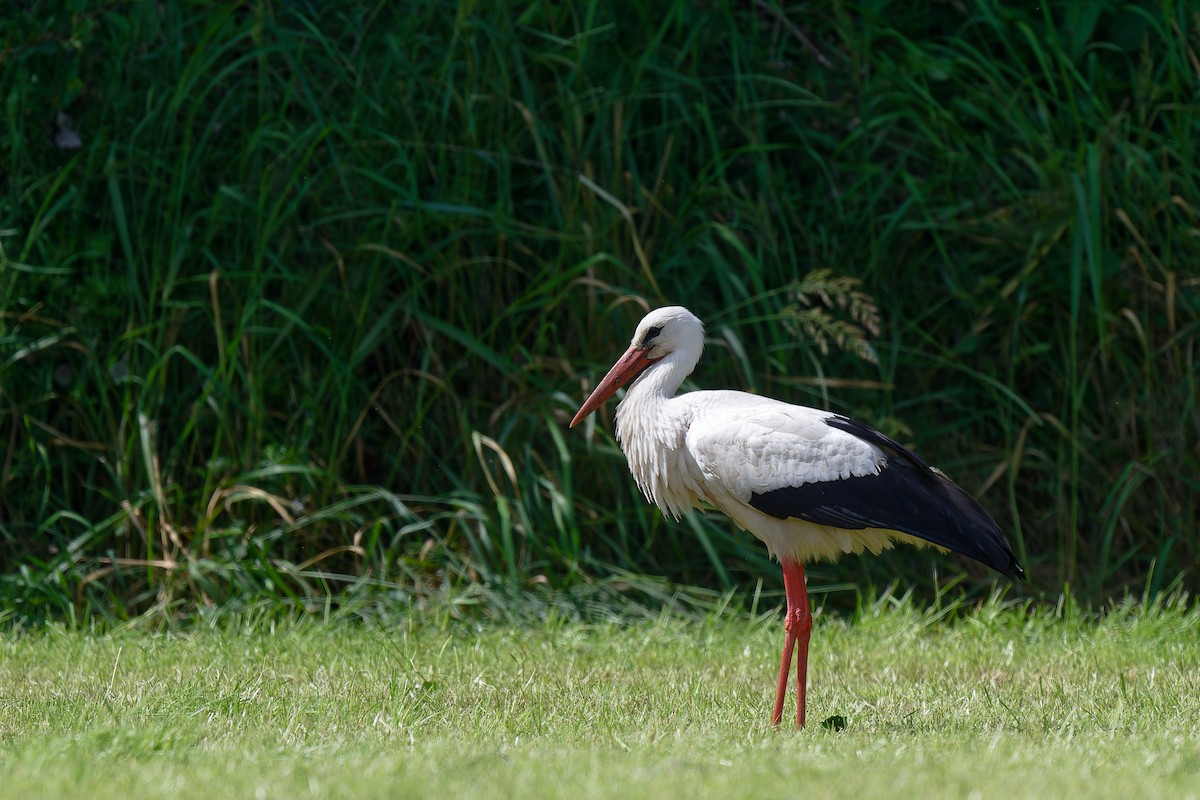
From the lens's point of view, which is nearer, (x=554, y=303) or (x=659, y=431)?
(x=659, y=431)

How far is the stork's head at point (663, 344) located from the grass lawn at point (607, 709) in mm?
913

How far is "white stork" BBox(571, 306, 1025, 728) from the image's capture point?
4035mm

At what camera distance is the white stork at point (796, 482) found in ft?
13.2

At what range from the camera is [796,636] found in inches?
163

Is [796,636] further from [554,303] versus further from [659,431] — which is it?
[554,303]

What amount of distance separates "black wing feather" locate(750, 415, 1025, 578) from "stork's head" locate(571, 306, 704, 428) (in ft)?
1.83

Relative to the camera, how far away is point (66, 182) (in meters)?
6.28

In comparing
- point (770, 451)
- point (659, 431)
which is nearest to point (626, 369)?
point (659, 431)

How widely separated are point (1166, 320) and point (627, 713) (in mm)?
3444

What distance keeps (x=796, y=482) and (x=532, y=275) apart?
8.11 feet

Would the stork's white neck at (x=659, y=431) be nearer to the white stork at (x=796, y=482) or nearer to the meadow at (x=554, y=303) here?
the white stork at (x=796, y=482)

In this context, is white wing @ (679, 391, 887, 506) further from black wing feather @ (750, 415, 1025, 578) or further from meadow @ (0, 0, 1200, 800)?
meadow @ (0, 0, 1200, 800)

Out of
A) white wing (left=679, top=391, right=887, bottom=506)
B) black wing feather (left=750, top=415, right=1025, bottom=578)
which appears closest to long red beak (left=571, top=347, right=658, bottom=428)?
white wing (left=679, top=391, right=887, bottom=506)

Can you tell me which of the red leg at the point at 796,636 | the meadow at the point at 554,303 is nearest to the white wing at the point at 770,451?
the red leg at the point at 796,636
